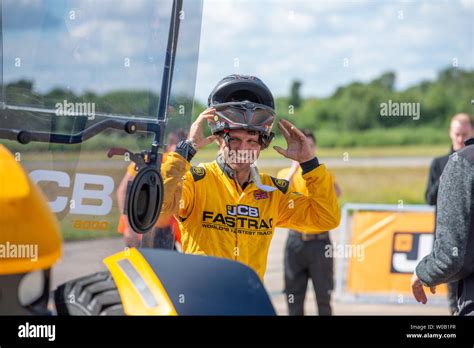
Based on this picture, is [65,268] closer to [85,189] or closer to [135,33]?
[85,189]

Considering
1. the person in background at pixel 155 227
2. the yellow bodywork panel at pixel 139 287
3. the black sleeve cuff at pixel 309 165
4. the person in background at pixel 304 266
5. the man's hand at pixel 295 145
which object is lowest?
the person in background at pixel 304 266

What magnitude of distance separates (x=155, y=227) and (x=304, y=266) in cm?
452

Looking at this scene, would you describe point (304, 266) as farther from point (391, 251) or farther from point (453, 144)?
point (391, 251)

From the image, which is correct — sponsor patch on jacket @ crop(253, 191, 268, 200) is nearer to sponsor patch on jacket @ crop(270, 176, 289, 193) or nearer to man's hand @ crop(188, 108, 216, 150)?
sponsor patch on jacket @ crop(270, 176, 289, 193)

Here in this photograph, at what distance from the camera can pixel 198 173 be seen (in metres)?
3.87

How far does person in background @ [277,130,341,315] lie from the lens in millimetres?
7105

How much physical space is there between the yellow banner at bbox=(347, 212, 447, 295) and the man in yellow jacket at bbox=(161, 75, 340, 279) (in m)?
5.04

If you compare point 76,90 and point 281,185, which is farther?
point 281,185

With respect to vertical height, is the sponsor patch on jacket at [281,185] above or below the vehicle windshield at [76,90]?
below

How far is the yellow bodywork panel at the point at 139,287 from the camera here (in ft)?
6.77

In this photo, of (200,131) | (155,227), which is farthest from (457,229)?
(155,227)

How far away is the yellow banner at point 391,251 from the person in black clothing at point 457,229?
5.30 meters

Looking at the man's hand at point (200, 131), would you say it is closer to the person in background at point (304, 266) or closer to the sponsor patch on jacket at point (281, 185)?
the sponsor patch on jacket at point (281, 185)

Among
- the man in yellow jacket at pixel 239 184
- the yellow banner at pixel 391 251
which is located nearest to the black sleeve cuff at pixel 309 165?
the man in yellow jacket at pixel 239 184
